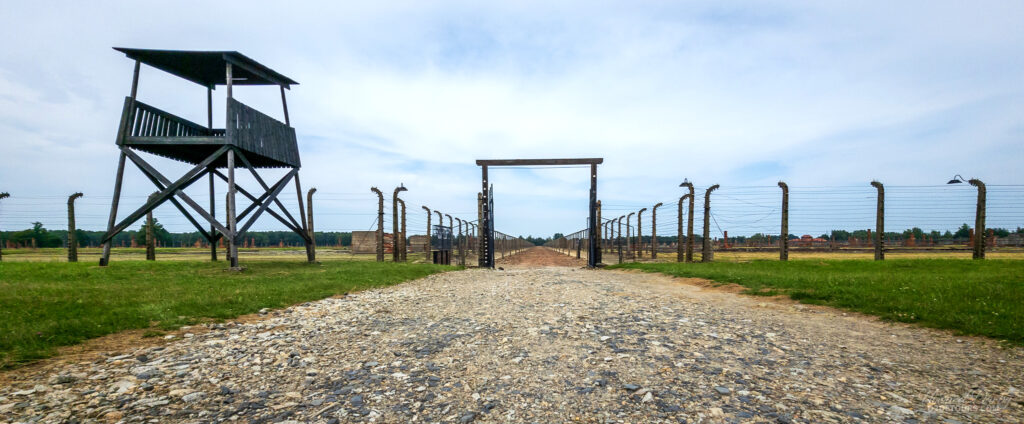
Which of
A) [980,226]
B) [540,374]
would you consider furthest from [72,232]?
[980,226]

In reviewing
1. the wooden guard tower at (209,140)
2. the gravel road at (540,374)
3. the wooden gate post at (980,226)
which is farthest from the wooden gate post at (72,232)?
the wooden gate post at (980,226)

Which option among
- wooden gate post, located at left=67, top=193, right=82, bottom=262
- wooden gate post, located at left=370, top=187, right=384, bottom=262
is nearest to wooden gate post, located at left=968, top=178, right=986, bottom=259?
wooden gate post, located at left=370, top=187, right=384, bottom=262

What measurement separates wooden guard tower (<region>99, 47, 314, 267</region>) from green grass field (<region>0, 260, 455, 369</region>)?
188 cm

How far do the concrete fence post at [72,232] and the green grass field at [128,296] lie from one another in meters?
5.23

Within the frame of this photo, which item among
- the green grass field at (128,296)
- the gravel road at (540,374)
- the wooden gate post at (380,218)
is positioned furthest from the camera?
the wooden gate post at (380,218)

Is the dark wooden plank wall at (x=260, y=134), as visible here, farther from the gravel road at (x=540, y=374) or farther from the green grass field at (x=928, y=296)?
the green grass field at (x=928, y=296)

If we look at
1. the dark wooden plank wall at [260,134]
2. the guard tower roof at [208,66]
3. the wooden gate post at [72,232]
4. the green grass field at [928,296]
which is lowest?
the green grass field at [928,296]

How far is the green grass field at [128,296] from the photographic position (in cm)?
485

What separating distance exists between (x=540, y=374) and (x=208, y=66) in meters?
15.4

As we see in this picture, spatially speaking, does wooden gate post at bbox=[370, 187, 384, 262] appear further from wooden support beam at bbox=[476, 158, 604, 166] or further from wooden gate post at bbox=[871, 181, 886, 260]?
wooden gate post at bbox=[871, 181, 886, 260]

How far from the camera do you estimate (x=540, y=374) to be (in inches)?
159

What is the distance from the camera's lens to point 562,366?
4285mm

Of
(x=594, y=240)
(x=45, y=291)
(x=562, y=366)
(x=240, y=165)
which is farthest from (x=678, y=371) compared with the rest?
A: (x=594, y=240)

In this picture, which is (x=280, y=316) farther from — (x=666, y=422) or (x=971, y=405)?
(x=971, y=405)
